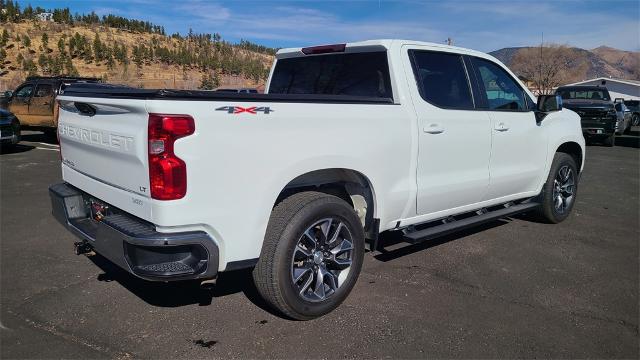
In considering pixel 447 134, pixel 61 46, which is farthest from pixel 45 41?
pixel 447 134

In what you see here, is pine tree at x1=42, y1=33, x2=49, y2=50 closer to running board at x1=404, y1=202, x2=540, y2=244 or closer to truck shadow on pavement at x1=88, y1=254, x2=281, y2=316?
truck shadow on pavement at x1=88, y1=254, x2=281, y2=316

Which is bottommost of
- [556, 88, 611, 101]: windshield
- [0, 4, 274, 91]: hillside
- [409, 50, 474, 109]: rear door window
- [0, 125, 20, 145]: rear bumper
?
[0, 125, 20, 145]: rear bumper

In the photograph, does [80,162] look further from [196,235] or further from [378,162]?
[378,162]

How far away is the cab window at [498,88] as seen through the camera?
498 cm

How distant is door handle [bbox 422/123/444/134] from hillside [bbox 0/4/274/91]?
2795 centimetres

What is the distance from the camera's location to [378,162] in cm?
382

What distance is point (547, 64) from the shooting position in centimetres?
7562

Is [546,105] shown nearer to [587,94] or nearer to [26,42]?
[587,94]

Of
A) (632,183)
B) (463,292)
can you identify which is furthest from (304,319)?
(632,183)

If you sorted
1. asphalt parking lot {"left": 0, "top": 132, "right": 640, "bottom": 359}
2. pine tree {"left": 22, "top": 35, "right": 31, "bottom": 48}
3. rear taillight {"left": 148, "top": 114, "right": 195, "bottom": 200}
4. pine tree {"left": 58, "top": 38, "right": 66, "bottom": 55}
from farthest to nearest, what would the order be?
pine tree {"left": 58, "top": 38, "right": 66, "bottom": 55}, pine tree {"left": 22, "top": 35, "right": 31, "bottom": 48}, asphalt parking lot {"left": 0, "top": 132, "right": 640, "bottom": 359}, rear taillight {"left": 148, "top": 114, "right": 195, "bottom": 200}

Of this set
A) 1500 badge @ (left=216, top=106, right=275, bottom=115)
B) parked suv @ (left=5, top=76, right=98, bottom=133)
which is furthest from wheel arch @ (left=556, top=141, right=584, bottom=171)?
parked suv @ (left=5, top=76, right=98, bottom=133)

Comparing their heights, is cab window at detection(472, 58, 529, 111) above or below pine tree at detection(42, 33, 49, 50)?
below

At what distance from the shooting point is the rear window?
13.9 ft

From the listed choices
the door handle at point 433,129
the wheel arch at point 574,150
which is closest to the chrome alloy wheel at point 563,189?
the wheel arch at point 574,150
